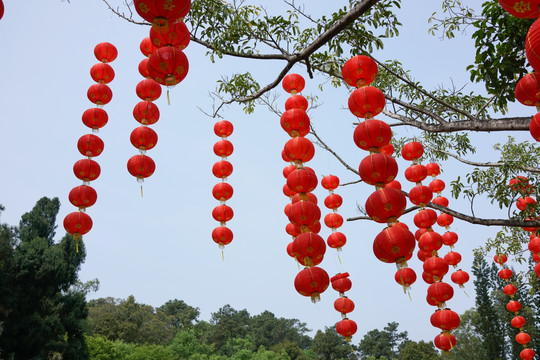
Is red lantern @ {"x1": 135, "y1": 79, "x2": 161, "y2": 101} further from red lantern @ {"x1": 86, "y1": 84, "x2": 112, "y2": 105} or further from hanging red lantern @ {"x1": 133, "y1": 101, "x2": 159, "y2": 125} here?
red lantern @ {"x1": 86, "y1": 84, "x2": 112, "y2": 105}

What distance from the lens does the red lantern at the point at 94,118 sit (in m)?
5.73

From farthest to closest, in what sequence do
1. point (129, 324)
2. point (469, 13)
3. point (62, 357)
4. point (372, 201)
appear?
1. point (129, 324)
2. point (62, 357)
3. point (469, 13)
4. point (372, 201)

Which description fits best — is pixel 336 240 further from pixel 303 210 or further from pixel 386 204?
pixel 386 204

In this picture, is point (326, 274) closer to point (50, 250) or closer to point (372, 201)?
point (372, 201)

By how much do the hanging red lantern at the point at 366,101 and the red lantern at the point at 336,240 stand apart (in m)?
3.54

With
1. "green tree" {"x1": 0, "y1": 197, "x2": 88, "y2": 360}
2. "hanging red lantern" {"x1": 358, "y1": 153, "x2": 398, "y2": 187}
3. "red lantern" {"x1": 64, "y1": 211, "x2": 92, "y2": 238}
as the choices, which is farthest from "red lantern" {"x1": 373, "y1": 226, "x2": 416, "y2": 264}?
"green tree" {"x1": 0, "y1": 197, "x2": 88, "y2": 360}

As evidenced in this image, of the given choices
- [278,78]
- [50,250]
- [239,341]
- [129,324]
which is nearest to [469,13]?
[278,78]

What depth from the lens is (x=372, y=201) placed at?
421 centimetres

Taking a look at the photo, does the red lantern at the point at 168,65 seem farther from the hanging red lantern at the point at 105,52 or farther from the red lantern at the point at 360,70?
the hanging red lantern at the point at 105,52

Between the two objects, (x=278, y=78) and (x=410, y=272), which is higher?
(x=278, y=78)

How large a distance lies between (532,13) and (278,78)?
291 cm

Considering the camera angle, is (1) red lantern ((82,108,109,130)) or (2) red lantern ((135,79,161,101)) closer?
(2) red lantern ((135,79,161,101))

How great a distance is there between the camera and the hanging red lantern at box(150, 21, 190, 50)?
3896mm

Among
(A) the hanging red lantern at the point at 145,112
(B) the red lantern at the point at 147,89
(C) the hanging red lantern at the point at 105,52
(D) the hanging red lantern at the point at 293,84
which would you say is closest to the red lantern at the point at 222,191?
(A) the hanging red lantern at the point at 145,112
